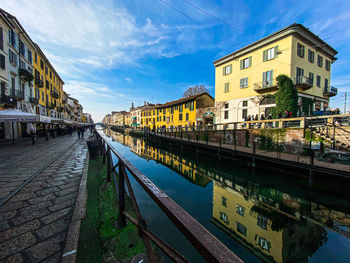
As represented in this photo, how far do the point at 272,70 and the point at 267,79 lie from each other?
3.31 feet

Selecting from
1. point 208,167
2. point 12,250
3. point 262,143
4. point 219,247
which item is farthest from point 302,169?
point 12,250

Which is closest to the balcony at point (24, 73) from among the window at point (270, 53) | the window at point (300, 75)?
the window at point (270, 53)

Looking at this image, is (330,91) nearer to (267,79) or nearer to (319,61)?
(319,61)

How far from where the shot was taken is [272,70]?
16.2 meters

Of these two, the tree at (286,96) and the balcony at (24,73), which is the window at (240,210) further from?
the balcony at (24,73)

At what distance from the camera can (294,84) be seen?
1521 centimetres

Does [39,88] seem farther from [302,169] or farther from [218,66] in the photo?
[302,169]

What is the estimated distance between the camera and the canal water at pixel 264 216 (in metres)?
3.47

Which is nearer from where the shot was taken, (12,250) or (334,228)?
(12,250)

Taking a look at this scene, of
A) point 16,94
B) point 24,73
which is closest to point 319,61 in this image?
point 16,94

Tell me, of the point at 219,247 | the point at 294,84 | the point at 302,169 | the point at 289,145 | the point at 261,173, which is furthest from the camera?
the point at 294,84

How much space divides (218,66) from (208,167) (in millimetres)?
17922

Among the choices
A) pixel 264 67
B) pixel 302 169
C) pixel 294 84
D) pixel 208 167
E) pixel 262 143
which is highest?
pixel 264 67

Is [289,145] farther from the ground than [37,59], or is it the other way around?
[37,59]
